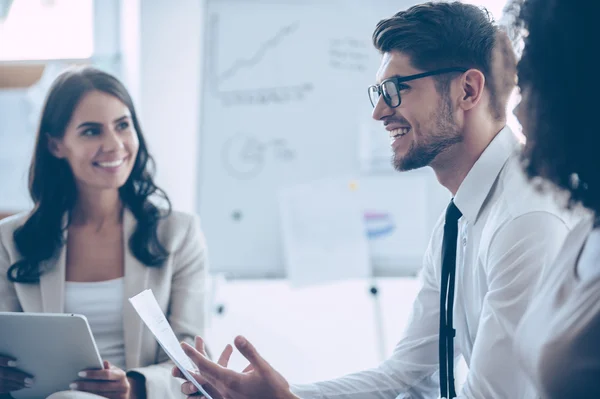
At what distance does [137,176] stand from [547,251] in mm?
1312

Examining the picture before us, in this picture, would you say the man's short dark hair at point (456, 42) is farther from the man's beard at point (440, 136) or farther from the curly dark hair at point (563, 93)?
the curly dark hair at point (563, 93)

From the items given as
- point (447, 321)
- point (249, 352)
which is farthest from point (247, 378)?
point (447, 321)

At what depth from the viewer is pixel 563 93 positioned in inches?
33.8

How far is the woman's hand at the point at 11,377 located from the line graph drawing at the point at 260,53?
53.8 inches

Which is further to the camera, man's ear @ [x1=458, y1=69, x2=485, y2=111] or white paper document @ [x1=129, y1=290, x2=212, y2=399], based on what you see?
Answer: man's ear @ [x1=458, y1=69, x2=485, y2=111]

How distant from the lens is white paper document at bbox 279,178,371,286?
2428 mm

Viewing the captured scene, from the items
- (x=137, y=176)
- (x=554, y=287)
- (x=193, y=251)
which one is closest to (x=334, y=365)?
(x=193, y=251)

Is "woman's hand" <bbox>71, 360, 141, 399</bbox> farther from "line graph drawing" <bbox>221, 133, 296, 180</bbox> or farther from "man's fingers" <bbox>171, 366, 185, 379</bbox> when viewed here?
"line graph drawing" <bbox>221, 133, 296, 180</bbox>

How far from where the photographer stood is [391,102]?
1.51 meters

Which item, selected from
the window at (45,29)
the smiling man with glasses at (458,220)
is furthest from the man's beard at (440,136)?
the window at (45,29)

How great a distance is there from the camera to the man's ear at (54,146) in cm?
202

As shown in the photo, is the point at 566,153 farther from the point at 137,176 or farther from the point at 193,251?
the point at 137,176

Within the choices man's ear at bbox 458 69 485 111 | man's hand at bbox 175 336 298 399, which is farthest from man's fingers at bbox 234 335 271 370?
man's ear at bbox 458 69 485 111

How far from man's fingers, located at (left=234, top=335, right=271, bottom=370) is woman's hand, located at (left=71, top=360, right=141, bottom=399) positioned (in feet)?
1.55
